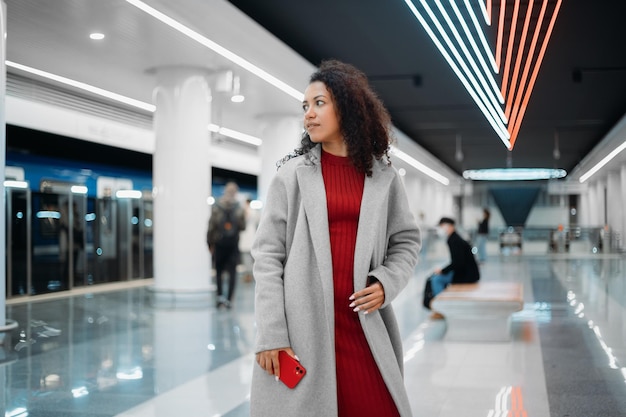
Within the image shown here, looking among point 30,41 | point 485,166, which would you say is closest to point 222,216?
point 30,41

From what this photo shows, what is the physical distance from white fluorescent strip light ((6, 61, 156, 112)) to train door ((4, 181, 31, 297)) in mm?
2116

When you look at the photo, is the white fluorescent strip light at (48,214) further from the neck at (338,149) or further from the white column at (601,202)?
the neck at (338,149)

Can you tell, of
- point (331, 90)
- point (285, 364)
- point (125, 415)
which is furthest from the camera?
point (125, 415)

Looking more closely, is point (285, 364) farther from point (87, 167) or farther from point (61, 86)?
point (87, 167)

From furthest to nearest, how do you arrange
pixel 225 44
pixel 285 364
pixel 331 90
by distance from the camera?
pixel 225 44 < pixel 331 90 < pixel 285 364

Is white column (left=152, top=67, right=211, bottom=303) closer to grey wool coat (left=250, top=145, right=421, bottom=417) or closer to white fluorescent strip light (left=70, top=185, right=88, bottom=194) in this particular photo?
white fluorescent strip light (left=70, top=185, right=88, bottom=194)

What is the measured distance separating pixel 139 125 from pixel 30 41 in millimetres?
6802

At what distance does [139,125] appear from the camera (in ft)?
56.9

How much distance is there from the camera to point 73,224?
16031 millimetres

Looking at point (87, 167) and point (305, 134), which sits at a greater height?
point (87, 167)

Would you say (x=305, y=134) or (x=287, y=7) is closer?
(x=305, y=134)

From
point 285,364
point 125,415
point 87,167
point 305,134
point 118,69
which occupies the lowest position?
point 125,415

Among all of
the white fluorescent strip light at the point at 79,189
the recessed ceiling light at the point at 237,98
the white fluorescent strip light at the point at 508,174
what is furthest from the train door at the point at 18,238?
the white fluorescent strip light at the point at 508,174

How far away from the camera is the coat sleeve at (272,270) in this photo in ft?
6.98
